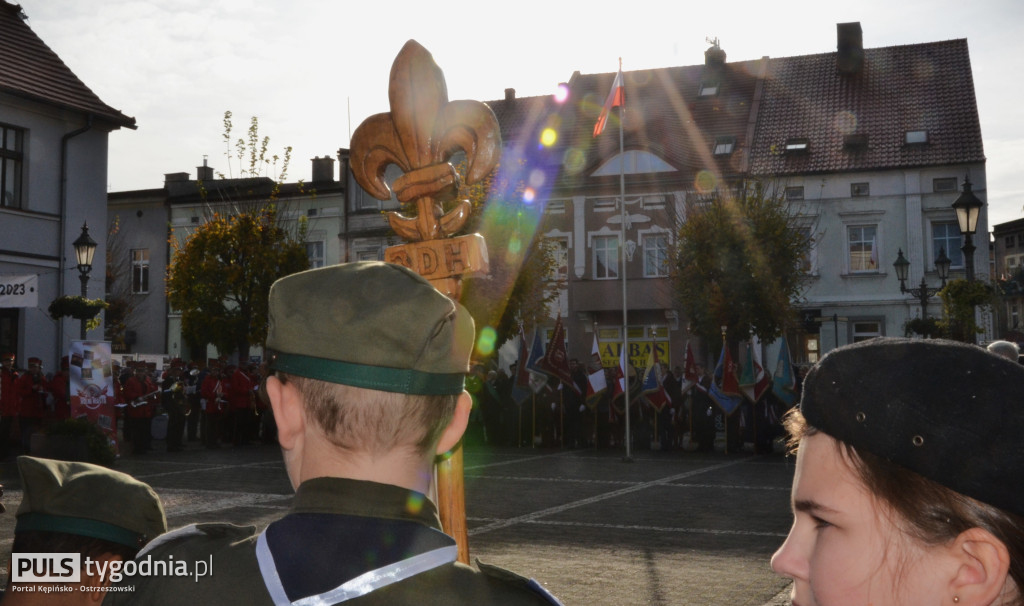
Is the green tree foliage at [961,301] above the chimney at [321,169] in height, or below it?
below

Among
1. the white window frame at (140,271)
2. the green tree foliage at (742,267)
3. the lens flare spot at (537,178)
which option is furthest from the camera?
the white window frame at (140,271)

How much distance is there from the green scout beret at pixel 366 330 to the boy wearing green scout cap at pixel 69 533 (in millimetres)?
1066

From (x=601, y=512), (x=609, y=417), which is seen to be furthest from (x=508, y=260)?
(x=601, y=512)

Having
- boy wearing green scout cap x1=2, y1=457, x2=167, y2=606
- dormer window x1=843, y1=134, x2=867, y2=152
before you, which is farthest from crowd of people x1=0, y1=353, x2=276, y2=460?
dormer window x1=843, y1=134, x2=867, y2=152

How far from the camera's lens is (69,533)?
2436 mm

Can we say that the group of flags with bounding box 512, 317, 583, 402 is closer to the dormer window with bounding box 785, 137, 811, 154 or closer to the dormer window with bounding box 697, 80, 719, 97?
the dormer window with bounding box 785, 137, 811, 154

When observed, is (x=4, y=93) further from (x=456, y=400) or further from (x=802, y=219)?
(x=802, y=219)

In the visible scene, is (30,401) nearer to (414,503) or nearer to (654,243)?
(414,503)

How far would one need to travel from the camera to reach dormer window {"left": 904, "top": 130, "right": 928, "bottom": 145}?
3612cm

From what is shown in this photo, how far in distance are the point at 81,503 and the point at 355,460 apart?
3.97ft

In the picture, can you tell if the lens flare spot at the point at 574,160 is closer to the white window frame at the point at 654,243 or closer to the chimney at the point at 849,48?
the white window frame at the point at 654,243

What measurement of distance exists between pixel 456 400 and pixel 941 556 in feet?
2.53

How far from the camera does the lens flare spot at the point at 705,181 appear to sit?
120 feet

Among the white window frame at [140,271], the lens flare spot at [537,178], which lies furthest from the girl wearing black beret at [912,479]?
the white window frame at [140,271]
